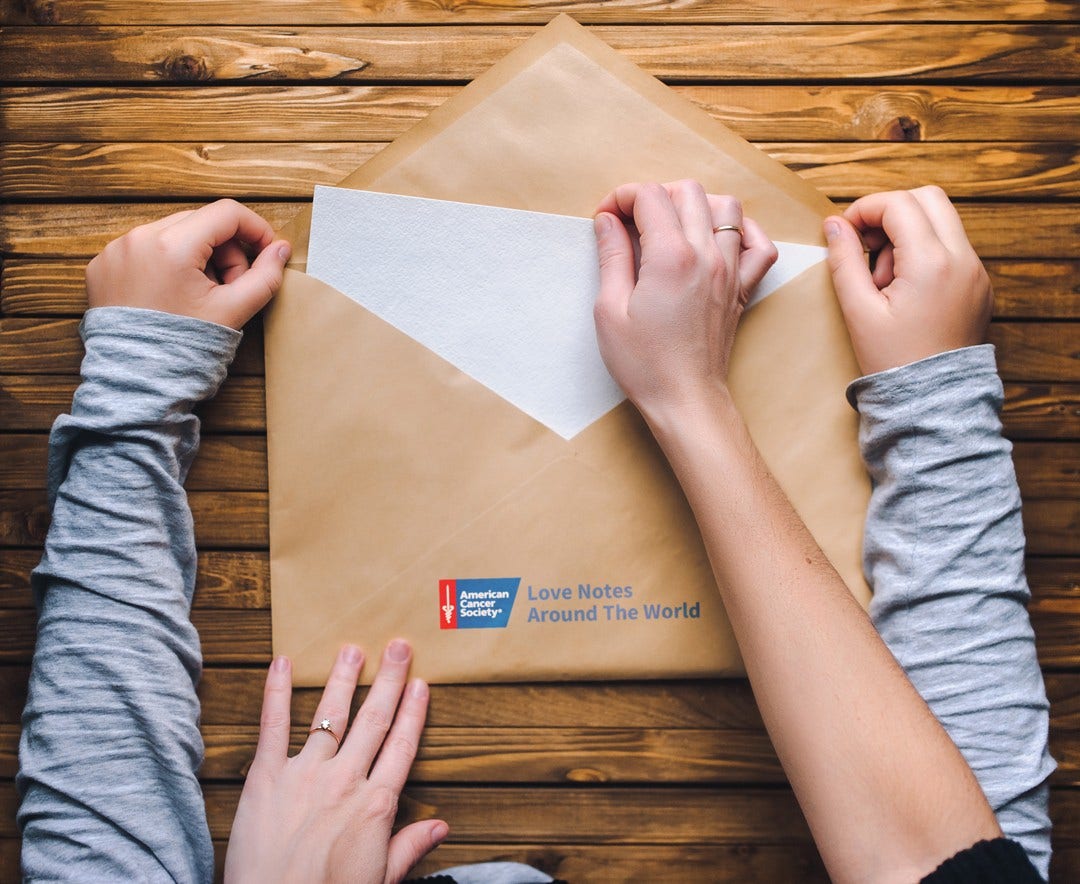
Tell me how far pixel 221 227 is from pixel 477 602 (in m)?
0.33

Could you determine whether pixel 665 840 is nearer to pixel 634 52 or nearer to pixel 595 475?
pixel 595 475

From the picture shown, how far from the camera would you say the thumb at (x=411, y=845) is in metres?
0.54

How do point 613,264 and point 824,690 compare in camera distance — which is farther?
point 613,264

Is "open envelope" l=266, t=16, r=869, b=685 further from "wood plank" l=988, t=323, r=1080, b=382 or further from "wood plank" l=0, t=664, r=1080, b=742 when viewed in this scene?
"wood plank" l=988, t=323, r=1080, b=382

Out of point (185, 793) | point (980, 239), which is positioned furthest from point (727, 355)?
point (185, 793)

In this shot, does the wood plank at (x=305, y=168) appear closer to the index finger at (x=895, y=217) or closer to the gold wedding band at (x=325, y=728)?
the index finger at (x=895, y=217)

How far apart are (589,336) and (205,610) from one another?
0.36 meters

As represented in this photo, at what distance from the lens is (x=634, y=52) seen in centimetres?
61

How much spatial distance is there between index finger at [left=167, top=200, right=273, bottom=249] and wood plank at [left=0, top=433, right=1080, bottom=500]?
147 mm

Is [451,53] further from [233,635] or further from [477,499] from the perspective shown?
[233,635]

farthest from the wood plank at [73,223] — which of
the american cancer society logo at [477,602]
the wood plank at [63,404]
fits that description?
the american cancer society logo at [477,602]

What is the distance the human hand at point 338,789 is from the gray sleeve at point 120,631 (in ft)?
0.15

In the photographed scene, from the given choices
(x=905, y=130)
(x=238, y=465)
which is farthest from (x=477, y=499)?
(x=905, y=130)

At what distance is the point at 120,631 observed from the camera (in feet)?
1.76
